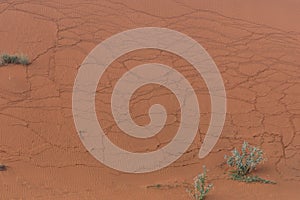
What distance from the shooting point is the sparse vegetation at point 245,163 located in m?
6.34

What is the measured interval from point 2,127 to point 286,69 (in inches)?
189

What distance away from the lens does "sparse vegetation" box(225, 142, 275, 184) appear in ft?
20.8

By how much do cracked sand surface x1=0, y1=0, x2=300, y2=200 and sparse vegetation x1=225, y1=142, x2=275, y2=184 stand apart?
5.4 inches

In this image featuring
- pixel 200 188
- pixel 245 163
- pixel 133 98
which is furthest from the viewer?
pixel 133 98

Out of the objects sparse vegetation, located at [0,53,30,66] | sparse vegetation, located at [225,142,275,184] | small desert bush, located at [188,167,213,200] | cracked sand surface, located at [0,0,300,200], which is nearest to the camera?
small desert bush, located at [188,167,213,200]

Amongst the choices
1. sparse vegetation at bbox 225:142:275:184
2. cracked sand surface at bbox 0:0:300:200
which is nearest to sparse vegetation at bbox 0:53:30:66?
cracked sand surface at bbox 0:0:300:200

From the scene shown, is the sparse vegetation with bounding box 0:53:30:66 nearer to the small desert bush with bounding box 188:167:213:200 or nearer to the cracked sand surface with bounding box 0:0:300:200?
the cracked sand surface with bounding box 0:0:300:200

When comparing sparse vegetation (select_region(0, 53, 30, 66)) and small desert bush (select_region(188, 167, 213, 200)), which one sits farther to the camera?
sparse vegetation (select_region(0, 53, 30, 66))

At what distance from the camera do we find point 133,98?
771 cm

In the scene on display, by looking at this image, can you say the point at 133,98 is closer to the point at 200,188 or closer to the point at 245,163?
the point at 245,163

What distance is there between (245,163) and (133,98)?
6.76 ft

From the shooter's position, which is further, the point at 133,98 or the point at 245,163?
the point at 133,98

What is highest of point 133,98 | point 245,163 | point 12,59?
point 12,59

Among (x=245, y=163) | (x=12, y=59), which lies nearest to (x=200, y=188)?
(x=245, y=163)
